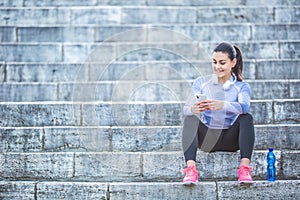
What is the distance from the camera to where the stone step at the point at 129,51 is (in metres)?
7.08

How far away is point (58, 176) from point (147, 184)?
842 mm

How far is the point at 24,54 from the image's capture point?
7172 millimetres

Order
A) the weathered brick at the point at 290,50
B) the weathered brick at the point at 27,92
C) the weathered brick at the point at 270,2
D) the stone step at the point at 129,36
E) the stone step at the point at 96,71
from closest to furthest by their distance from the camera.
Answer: the weathered brick at the point at 27,92, the stone step at the point at 96,71, the weathered brick at the point at 290,50, the stone step at the point at 129,36, the weathered brick at the point at 270,2

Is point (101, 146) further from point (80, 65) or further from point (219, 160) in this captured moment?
point (80, 65)

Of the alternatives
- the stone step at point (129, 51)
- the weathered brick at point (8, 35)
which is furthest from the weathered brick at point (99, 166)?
the weathered brick at point (8, 35)

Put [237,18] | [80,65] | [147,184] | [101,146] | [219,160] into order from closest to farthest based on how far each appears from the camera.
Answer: [147,184] → [219,160] → [101,146] → [80,65] → [237,18]

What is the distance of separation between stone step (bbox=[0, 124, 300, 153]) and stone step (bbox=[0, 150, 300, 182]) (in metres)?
0.33

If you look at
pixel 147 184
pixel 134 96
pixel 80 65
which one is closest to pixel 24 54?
pixel 80 65

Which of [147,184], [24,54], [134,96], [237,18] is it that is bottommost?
[147,184]

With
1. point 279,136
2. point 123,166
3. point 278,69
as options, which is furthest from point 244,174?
point 278,69

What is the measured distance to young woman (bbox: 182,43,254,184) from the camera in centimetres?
446

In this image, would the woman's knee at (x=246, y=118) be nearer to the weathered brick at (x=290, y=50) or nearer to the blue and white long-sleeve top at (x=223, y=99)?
the blue and white long-sleeve top at (x=223, y=99)

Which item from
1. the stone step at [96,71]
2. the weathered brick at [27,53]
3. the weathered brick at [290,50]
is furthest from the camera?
the weathered brick at [27,53]

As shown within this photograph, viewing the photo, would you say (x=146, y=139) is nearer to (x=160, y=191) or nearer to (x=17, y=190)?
(x=160, y=191)
